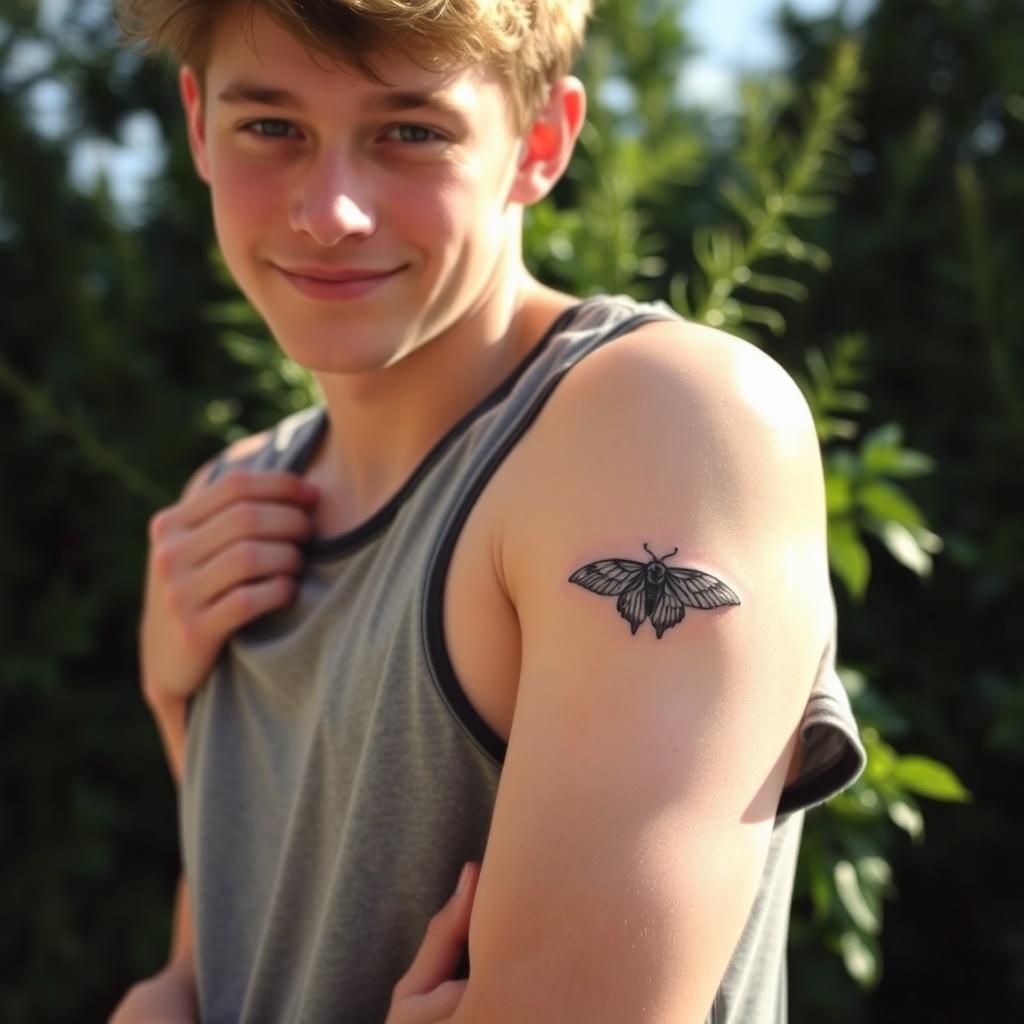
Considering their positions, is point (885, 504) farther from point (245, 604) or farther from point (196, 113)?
point (196, 113)

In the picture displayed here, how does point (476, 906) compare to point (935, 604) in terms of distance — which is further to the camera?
point (935, 604)

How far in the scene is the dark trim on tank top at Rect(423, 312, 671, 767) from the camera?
1488 mm

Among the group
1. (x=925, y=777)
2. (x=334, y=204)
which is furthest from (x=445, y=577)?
(x=925, y=777)

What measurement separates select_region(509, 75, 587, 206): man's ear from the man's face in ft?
0.15

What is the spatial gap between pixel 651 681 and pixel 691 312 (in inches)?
59.3

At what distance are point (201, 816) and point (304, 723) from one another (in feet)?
0.86

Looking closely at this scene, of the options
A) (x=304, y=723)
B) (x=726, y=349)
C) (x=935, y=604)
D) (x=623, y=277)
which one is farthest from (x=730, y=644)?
(x=935, y=604)

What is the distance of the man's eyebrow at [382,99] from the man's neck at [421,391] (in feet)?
0.99

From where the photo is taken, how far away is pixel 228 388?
3258 millimetres

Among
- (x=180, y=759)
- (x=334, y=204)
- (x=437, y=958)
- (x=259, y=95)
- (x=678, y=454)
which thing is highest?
(x=259, y=95)

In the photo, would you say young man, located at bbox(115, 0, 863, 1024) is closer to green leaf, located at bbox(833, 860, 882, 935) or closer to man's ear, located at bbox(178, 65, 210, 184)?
man's ear, located at bbox(178, 65, 210, 184)

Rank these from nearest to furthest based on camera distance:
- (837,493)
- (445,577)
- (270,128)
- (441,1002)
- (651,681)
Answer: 1. (651,681)
2. (441,1002)
3. (445,577)
4. (270,128)
5. (837,493)

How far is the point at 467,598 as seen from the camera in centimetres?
148

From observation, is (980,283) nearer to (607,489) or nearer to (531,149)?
(531,149)
